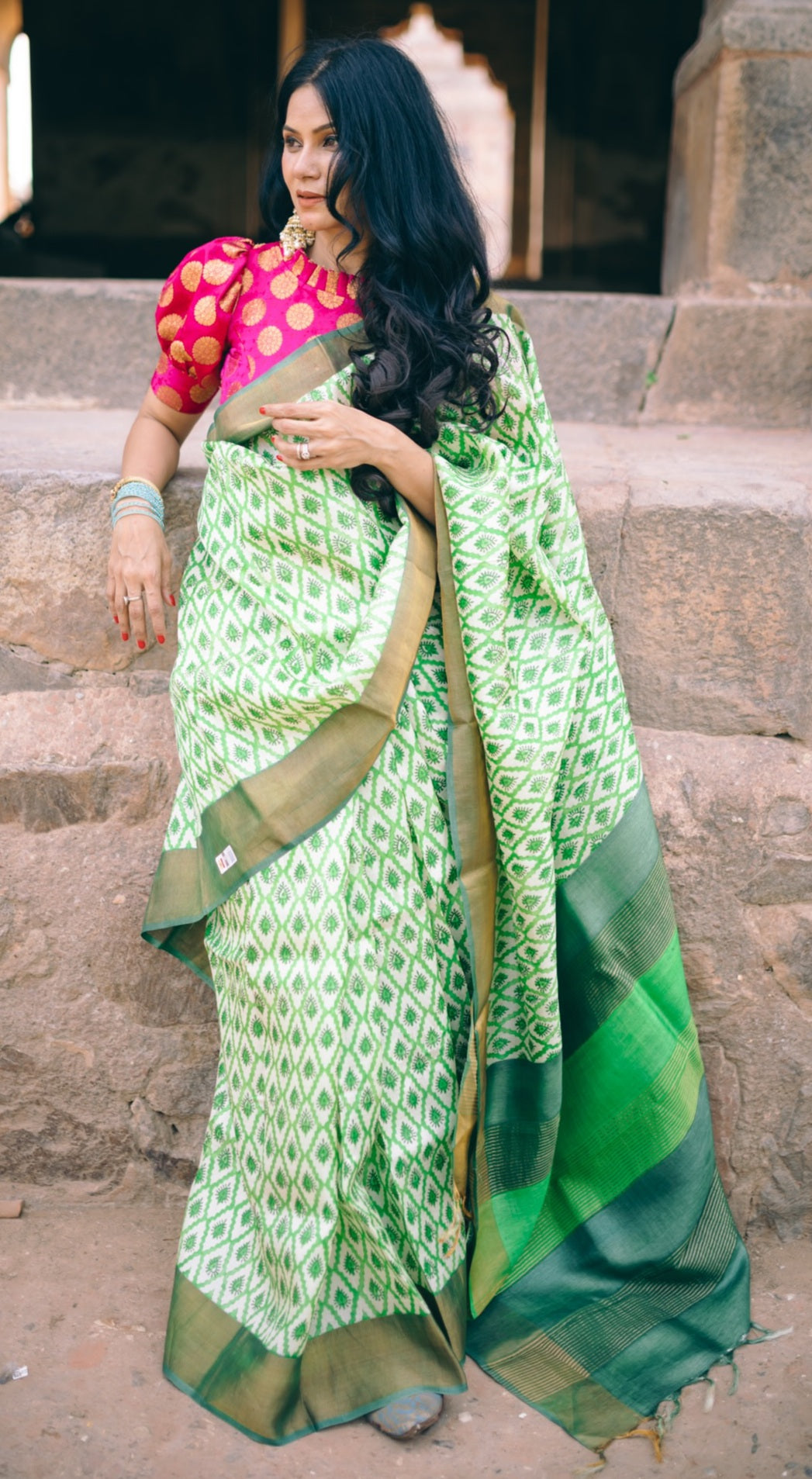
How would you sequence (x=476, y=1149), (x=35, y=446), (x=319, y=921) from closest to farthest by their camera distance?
(x=319, y=921), (x=476, y=1149), (x=35, y=446)

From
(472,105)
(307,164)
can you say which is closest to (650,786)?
(307,164)

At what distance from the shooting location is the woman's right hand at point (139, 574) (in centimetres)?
170

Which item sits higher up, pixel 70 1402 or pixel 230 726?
pixel 230 726

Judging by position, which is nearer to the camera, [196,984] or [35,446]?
[196,984]

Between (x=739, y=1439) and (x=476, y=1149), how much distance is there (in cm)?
48

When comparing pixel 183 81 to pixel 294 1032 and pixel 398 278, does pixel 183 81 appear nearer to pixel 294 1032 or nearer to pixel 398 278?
pixel 398 278

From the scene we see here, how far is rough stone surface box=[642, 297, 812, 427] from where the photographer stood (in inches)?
113

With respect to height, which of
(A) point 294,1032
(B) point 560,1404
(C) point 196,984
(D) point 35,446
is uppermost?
(D) point 35,446

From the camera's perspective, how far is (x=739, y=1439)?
1591 mm

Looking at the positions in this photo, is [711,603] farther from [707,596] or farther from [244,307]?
[244,307]

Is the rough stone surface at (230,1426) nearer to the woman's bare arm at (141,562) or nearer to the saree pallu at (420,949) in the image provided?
the saree pallu at (420,949)

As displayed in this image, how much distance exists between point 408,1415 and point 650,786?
91 centimetres

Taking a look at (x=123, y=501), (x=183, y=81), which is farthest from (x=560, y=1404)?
(x=183, y=81)

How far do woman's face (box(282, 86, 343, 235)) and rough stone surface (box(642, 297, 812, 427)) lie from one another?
1453mm
